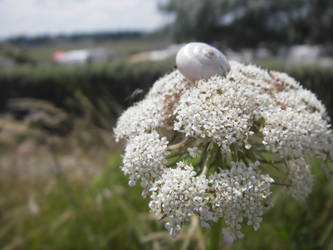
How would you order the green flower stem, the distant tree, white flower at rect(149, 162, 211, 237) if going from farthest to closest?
1. the distant tree
2. the green flower stem
3. white flower at rect(149, 162, 211, 237)

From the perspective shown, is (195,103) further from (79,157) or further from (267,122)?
(79,157)

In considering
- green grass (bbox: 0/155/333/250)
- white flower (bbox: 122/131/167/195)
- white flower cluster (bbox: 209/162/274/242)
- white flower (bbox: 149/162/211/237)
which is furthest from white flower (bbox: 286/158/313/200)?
green grass (bbox: 0/155/333/250)

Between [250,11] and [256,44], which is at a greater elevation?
[250,11]

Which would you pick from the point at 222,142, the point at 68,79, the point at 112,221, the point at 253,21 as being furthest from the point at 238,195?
the point at 253,21

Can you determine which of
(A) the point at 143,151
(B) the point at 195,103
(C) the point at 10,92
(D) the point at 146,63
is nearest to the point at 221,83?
(B) the point at 195,103

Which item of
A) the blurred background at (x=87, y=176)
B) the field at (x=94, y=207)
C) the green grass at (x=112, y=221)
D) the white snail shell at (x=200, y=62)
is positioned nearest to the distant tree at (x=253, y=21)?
the blurred background at (x=87, y=176)

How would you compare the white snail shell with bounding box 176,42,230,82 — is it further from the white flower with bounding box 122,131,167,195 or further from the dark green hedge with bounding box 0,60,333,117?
the dark green hedge with bounding box 0,60,333,117

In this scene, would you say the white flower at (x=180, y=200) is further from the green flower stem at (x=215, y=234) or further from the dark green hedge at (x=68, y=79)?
the dark green hedge at (x=68, y=79)
